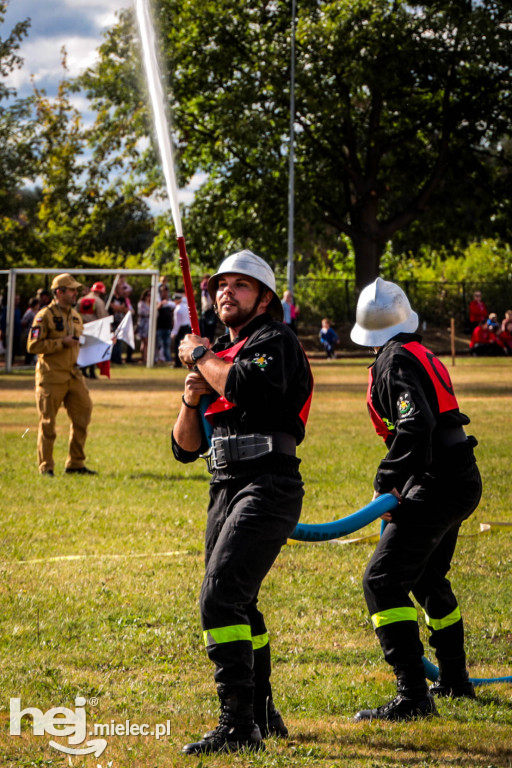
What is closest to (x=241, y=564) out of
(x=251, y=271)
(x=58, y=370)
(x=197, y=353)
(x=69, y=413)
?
(x=197, y=353)

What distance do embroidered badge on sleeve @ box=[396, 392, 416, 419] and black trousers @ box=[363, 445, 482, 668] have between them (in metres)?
0.33

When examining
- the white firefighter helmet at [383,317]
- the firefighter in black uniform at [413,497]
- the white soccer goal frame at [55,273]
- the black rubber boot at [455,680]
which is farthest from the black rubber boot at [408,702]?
the white soccer goal frame at [55,273]

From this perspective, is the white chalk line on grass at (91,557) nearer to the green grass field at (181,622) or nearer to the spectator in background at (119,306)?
the green grass field at (181,622)

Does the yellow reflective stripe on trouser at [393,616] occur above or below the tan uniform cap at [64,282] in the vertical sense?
below

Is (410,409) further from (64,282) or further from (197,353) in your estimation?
(64,282)

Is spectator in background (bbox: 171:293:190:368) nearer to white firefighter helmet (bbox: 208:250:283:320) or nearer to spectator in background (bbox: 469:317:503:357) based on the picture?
spectator in background (bbox: 469:317:503:357)

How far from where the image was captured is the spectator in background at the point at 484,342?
36125mm

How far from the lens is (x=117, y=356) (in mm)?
30984

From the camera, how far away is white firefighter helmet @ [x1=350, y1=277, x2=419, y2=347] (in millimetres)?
4934

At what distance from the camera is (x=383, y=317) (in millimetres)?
4934

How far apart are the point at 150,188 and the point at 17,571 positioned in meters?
32.8

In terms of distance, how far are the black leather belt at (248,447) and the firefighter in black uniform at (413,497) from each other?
22.4 inches

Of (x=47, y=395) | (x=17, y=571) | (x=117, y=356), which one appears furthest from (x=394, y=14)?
(x=17, y=571)

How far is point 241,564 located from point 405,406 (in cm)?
106
